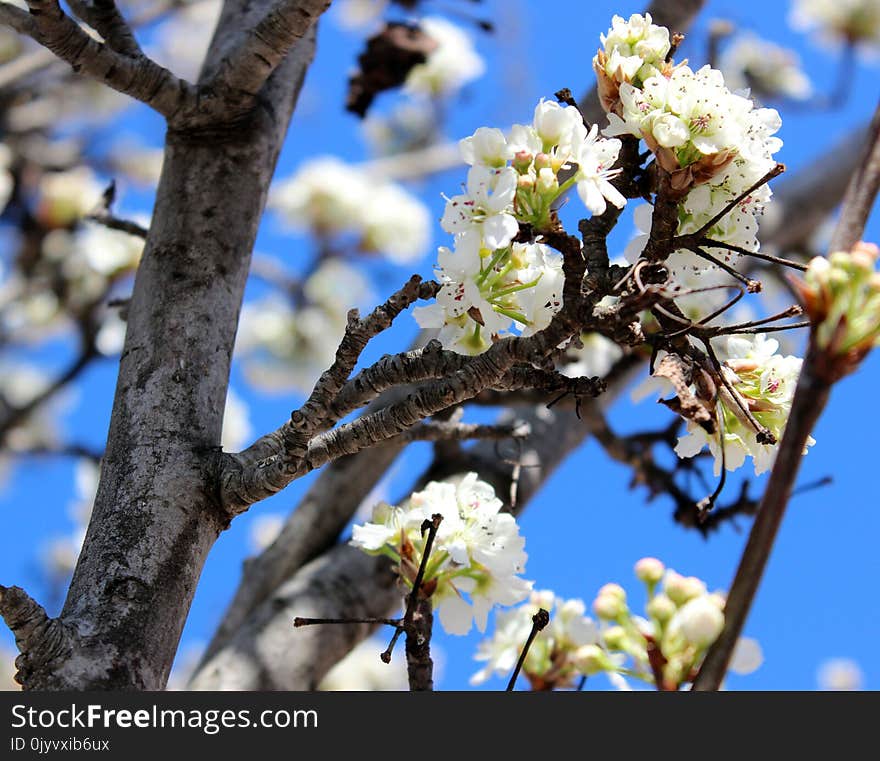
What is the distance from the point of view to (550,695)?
1017 mm

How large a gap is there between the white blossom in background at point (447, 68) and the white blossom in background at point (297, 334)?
93 centimetres

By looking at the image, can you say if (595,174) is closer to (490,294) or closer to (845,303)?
(490,294)

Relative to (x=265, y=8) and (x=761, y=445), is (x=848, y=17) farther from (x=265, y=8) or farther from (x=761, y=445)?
(x=761, y=445)

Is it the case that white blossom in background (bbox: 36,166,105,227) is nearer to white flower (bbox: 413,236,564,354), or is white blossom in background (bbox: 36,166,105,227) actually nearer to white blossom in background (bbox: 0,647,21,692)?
white flower (bbox: 413,236,564,354)

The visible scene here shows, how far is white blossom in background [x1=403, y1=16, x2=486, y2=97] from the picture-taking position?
4129 millimetres

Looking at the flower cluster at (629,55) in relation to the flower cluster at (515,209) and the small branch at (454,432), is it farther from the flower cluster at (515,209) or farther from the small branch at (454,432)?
the small branch at (454,432)

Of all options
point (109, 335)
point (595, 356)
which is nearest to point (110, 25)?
point (595, 356)

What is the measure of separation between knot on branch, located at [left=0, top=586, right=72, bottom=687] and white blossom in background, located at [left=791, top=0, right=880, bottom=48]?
15.2 feet

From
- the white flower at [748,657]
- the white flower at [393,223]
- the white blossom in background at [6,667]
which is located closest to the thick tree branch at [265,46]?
the white flower at [748,657]

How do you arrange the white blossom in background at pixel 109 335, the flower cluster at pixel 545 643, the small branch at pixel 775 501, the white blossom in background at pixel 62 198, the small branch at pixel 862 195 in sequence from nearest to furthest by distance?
the small branch at pixel 775 501, the small branch at pixel 862 195, the flower cluster at pixel 545 643, the white blossom in background at pixel 109 335, the white blossom in background at pixel 62 198

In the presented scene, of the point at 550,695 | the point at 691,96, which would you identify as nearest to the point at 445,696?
the point at 550,695

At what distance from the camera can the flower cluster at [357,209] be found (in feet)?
15.0

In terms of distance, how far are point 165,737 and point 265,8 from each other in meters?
1.30

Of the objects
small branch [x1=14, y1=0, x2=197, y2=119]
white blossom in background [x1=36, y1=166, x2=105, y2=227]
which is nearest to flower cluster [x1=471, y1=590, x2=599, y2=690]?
small branch [x1=14, y1=0, x2=197, y2=119]
